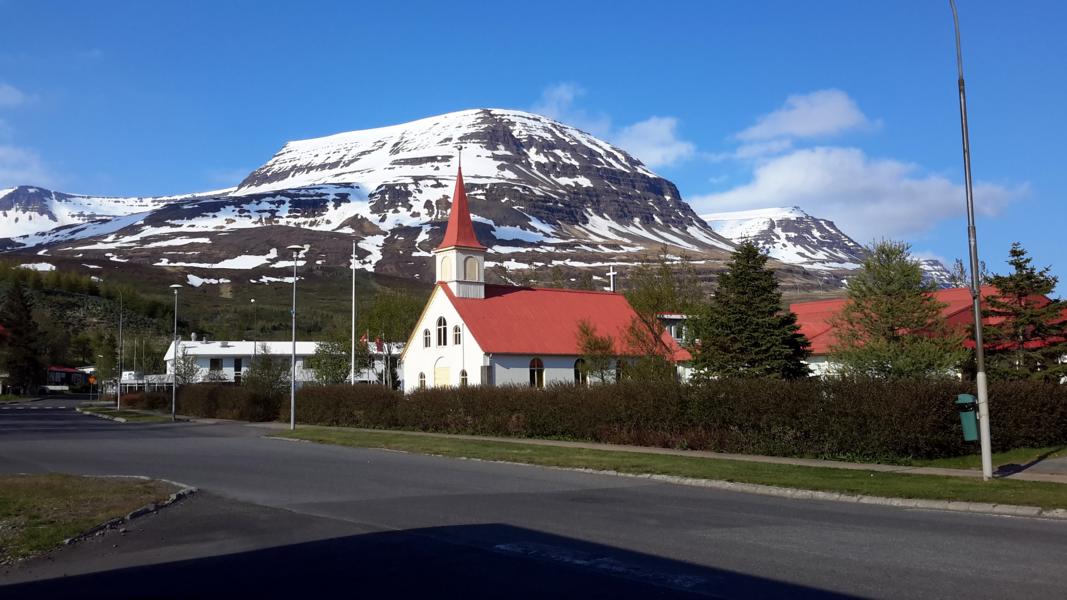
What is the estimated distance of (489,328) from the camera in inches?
1962

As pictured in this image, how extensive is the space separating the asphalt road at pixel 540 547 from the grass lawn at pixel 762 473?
4.27 feet

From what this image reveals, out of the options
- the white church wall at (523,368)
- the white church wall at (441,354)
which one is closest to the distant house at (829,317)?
the white church wall at (523,368)

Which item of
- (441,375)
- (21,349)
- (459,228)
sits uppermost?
(459,228)

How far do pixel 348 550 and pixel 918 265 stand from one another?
23.8 m

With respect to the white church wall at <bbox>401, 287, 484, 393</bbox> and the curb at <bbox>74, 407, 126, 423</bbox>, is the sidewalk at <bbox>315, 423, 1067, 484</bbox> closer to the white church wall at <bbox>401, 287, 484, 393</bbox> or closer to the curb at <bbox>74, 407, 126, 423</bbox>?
the white church wall at <bbox>401, 287, 484, 393</bbox>

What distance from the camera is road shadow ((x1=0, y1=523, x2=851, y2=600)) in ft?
29.0

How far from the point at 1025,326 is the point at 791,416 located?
13.1 meters

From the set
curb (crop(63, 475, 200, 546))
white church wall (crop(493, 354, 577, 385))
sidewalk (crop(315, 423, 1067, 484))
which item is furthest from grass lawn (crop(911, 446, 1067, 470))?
white church wall (crop(493, 354, 577, 385))

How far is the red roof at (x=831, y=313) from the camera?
37.0 meters

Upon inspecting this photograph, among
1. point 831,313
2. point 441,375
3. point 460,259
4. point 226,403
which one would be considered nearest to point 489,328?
point 441,375

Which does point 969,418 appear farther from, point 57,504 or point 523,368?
point 523,368

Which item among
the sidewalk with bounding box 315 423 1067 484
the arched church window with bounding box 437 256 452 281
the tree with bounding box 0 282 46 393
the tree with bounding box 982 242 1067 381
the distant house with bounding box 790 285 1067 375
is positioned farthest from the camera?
the tree with bounding box 0 282 46 393

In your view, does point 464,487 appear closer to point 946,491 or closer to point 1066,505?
point 946,491

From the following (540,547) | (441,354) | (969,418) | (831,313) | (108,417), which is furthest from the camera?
(108,417)
